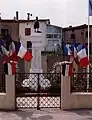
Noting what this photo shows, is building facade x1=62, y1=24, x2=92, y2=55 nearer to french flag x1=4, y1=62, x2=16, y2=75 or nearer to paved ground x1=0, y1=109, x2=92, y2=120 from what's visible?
french flag x1=4, y1=62, x2=16, y2=75

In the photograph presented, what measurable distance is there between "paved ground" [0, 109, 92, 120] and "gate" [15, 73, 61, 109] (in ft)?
2.06

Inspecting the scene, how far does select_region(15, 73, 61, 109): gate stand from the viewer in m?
12.1

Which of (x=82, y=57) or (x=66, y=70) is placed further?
(x=82, y=57)

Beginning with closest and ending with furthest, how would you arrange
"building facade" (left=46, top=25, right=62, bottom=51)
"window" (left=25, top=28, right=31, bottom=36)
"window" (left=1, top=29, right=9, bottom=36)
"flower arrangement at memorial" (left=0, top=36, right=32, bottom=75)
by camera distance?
"flower arrangement at memorial" (left=0, top=36, right=32, bottom=75) → "window" (left=25, top=28, right=31, bottom=36) → "window" (left=1, top=29, right=9, bottom=36) → "building facade" (left=46, top=25, right=62, bottom=51)

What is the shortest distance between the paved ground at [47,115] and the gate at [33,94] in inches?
24.7

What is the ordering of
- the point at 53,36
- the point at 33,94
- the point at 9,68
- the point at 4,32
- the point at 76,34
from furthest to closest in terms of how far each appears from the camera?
the point at 76,34 < the point at 53,36 < the point at 4,32 < the point at 33,94 < the point at 9,68

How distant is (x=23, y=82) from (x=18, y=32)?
66.3 ft

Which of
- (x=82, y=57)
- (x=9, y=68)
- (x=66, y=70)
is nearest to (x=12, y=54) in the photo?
(x=9, y=68)

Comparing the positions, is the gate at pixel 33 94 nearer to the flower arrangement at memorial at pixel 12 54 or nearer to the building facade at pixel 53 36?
the flower arrangement at memorial at pixel 12 54

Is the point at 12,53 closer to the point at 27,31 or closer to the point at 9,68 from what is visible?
the point at 9,68

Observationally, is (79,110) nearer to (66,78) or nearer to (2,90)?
(66,78)

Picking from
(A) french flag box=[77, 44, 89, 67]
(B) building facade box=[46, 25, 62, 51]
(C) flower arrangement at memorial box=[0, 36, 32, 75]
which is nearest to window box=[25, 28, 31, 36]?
(B) building facade box=[46, 25, 62, 51]

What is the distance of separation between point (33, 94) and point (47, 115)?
6.60ft

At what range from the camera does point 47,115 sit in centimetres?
1077
